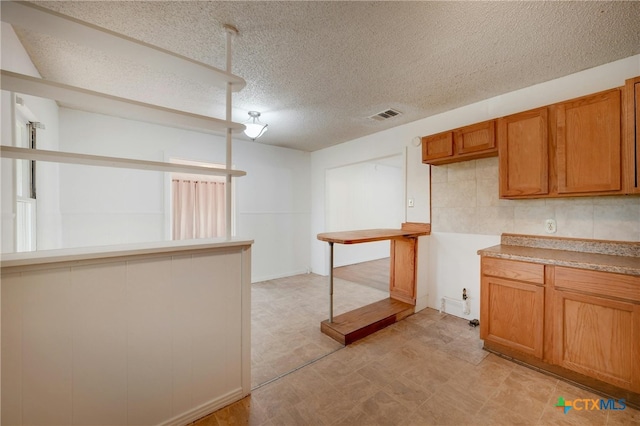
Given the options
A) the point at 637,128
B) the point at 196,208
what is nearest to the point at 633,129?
the point at 637,128

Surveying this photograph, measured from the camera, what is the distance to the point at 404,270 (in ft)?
10.8

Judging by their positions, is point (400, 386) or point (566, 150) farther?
point (566, 150)

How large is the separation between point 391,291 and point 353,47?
292 cm

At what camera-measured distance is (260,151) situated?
4.61 meters

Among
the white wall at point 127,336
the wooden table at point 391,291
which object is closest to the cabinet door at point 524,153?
the wooden table at point 391,291

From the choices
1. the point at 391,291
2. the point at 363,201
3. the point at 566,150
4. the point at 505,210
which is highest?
the point at 566,150

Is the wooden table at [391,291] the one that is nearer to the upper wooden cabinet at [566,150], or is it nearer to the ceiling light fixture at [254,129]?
the upper wooden cabinet at [566,150]

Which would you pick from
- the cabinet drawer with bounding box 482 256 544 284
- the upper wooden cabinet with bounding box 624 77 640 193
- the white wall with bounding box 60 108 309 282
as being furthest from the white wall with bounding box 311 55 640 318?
the white wall with bounding box 60 108 309 282

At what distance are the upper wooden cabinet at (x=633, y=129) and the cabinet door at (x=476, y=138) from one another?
859mm

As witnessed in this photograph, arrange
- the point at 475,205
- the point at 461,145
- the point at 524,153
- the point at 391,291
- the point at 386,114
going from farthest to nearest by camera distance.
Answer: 1. the point at 391,291
2. the point at 386,114
3. the point at 475,205
4. the point at 461,145
5. the point at 524,153

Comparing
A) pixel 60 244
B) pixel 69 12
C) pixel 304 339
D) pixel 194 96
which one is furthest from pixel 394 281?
pixel 60 244

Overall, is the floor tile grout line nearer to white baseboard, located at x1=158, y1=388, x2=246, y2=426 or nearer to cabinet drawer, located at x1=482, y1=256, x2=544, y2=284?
white baseboard, located at x1=158, y1=388, x2=246, y2=426

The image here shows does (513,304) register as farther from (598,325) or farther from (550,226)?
(550,226)

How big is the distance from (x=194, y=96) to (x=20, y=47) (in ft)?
4.14
